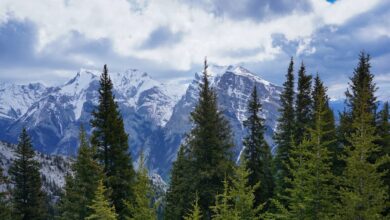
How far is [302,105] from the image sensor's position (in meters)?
38.4

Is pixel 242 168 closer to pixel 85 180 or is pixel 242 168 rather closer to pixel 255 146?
pixel 85 180

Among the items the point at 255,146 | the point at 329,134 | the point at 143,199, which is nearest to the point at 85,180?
the point at 143,199

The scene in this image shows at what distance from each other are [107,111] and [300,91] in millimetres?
19124

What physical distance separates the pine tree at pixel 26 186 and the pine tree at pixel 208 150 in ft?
73.0

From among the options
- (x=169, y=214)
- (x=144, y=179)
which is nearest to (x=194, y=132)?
(x=144, y=179)

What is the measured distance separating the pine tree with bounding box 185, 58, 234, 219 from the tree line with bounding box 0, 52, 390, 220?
0.25 feet

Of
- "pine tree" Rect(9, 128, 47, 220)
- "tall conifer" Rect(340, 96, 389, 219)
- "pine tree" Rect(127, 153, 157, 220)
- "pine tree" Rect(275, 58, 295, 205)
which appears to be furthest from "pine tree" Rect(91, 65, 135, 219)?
"pine tree" Rect(9, 128, 47, 220)

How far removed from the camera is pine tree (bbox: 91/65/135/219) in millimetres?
30250

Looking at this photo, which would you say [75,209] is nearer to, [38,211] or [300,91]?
[38,211]

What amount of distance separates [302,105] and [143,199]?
891 inches

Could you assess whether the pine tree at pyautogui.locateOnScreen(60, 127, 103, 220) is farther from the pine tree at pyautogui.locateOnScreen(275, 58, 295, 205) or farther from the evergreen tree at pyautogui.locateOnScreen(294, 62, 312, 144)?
the evergreen tree at pyautogui.locateOnScreen(294, 62, 312, 144)

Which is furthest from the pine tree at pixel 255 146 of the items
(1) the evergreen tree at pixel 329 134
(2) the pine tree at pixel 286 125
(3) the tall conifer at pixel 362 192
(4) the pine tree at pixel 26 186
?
(4) the pine tree at pixel 26 186

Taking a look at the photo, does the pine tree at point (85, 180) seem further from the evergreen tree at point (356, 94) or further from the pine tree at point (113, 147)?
the evergreen tree at point (356, 94)

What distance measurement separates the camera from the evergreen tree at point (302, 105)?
37.8 m
